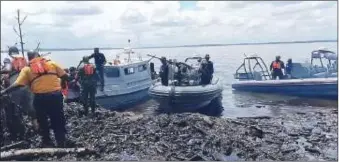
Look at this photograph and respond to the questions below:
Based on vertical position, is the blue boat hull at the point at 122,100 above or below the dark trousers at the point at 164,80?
below

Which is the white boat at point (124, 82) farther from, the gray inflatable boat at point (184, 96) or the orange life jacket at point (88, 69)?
the orange life jacket at point (88, 69)

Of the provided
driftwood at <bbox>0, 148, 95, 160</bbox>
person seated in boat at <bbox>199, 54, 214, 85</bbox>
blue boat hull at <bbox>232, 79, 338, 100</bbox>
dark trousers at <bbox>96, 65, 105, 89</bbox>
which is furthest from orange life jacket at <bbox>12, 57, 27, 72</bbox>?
blue boat hull at <bbox>232, 79, 338, 100</bbox>

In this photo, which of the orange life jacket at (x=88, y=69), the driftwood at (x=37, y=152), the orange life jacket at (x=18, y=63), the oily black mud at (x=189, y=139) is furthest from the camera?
the orange life jacket at (x=88, y=69)

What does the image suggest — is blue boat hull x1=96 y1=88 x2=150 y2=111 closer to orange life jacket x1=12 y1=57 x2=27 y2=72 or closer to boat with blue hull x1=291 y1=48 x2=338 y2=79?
orange life jacket x1=12 y1=57 x2=27 y2=72

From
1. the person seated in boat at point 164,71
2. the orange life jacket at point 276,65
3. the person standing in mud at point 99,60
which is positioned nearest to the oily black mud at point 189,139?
the person standing in mud at point 99,60

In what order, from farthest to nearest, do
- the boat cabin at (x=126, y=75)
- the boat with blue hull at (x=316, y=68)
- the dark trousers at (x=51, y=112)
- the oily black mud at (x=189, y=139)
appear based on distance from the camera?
the boat with blue hull at (x=316, y=68), the boat cabin at (x=126, y=75), the oily black mud at (x=189, y=139), the dark trousers at (x=51, y=112)

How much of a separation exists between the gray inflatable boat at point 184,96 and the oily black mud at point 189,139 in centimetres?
325

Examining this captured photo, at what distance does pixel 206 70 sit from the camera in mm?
14031

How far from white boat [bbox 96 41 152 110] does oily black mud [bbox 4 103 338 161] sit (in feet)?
17.6

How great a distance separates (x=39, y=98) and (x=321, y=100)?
14.0 meters

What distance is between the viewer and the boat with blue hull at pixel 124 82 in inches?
638

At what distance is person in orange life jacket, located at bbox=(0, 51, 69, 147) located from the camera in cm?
642

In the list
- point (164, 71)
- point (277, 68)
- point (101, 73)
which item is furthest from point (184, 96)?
point (277, 68)

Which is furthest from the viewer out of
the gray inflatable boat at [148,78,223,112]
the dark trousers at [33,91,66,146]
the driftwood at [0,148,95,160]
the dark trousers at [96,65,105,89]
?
the dark trousers at [96,65,105,89]
